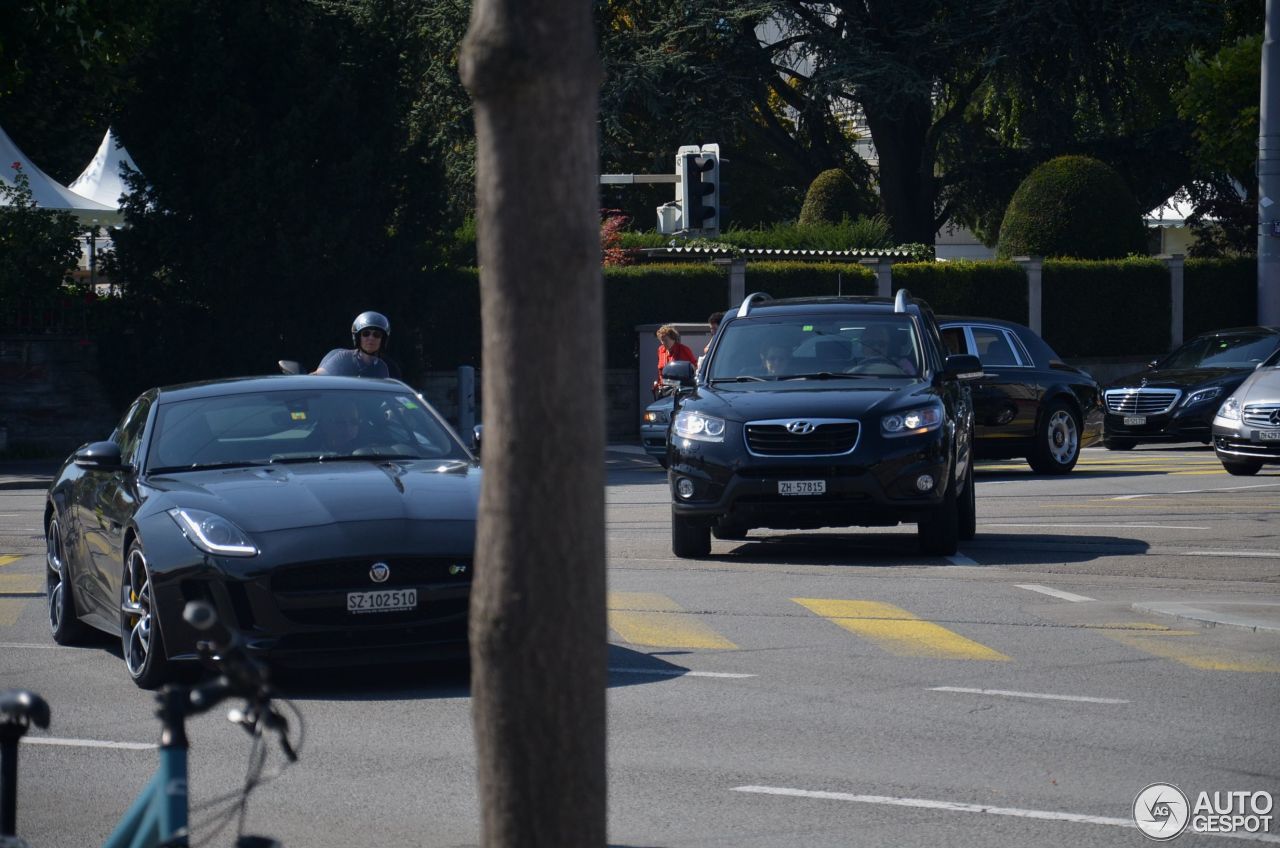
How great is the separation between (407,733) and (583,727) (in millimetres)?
4637

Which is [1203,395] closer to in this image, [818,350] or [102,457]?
[818,350]

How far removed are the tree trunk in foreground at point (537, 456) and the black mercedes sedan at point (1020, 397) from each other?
18.7m

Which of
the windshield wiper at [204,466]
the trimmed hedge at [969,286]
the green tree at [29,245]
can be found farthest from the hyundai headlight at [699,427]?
the trimmed hedge at [969,286]

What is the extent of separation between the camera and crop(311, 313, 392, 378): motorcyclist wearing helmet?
47.3 feet

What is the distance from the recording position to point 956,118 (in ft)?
161

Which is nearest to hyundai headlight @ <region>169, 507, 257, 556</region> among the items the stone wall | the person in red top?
the person in red top

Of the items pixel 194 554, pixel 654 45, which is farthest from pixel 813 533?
pixel 654 45

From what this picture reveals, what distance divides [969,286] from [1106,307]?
3.79 metres

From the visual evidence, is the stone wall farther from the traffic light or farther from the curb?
the curb

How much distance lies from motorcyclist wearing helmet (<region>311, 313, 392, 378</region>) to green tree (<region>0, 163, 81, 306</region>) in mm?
13025

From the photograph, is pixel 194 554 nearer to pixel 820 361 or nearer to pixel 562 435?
pixel 562 435

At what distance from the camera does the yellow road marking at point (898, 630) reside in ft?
33.0
